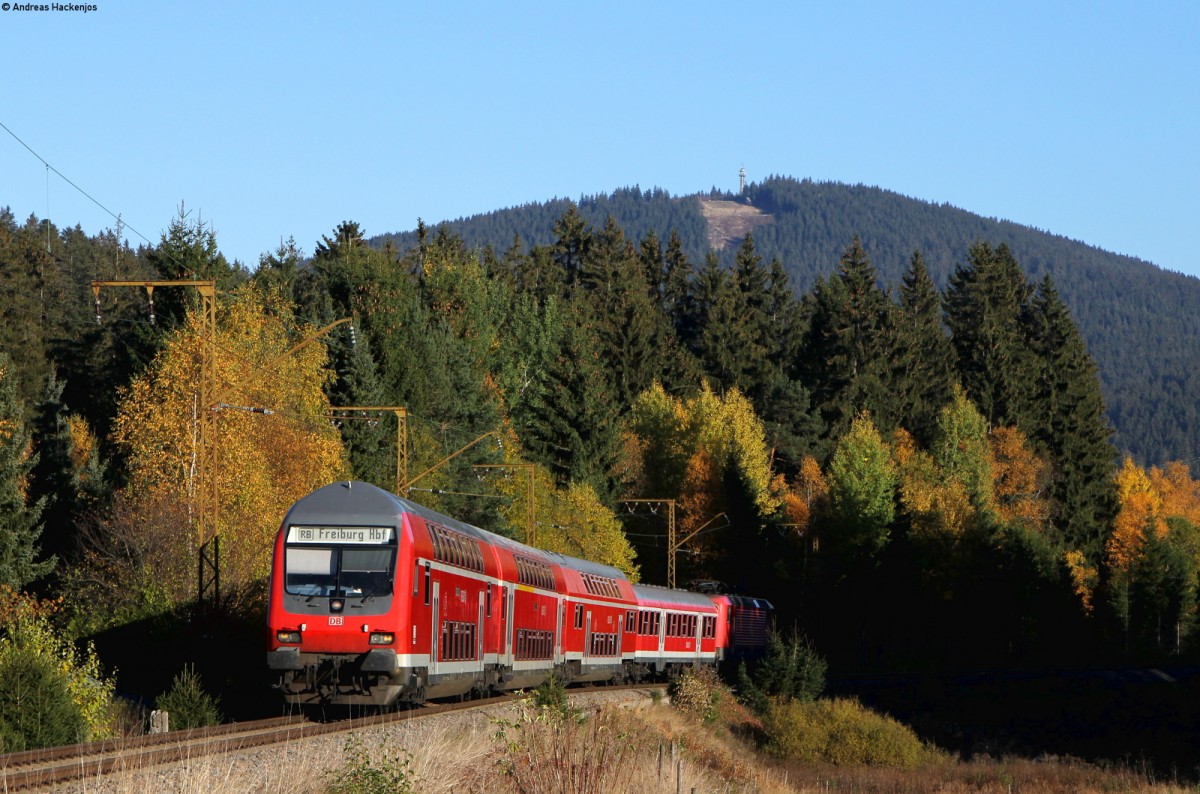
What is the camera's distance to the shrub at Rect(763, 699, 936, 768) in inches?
1911

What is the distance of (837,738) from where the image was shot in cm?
4953

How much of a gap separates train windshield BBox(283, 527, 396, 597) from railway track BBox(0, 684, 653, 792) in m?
2.10

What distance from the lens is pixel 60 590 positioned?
5797 cm

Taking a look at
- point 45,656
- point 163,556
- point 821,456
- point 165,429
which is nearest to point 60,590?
point 165,429

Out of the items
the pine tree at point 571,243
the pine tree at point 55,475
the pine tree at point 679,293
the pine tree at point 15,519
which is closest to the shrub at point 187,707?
the pine tree at point 15,519

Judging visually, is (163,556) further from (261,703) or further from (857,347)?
(857,347)

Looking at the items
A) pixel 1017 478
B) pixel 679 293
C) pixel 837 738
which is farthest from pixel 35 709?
pixel 679 293

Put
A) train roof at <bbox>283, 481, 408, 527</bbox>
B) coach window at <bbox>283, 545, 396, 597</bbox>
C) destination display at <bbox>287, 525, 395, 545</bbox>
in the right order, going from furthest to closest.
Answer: train roof at <bbox>283, 481, 408, 527</bbox> < destination display at <bbox>287, 525, 395, 545</bbox> < coach window at <bbox>283, 545, 396, 597</bbox>

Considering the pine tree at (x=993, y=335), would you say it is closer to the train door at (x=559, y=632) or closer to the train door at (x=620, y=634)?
the train door at (x=620, y=634)

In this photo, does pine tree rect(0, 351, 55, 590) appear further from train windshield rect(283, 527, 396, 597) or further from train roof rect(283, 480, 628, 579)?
train windshield rect(283, 527, 396, 597)

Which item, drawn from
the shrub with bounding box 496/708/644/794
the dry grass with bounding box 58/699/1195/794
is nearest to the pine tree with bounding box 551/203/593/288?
the dry grass with bounding box 58/699/1195/794

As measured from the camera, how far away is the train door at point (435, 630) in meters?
25.9

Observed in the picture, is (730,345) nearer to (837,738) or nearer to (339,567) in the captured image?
(837,738)

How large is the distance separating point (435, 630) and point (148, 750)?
7.81 meters
